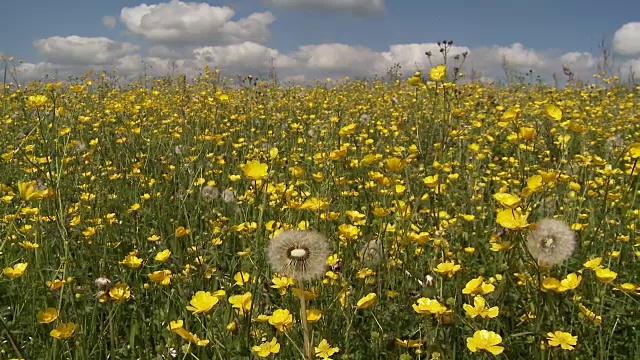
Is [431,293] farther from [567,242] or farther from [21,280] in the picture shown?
[21,280]

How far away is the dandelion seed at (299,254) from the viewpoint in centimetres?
146

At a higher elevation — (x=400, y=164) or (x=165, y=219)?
(x=400, y=164)

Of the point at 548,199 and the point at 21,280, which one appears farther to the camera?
the point at 548,199

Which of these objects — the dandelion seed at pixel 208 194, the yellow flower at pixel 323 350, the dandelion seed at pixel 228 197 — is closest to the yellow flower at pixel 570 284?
the yellow flower at pixel 323 350

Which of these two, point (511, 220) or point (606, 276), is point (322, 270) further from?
point (606, 276)

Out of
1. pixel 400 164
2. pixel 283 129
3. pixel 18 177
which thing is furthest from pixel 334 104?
pixel 400 164

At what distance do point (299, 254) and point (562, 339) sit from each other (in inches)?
29.4

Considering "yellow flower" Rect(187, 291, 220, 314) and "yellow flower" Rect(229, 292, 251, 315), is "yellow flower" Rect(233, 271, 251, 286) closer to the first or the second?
"yellow flower" Rect(229, 292, 251, 315)

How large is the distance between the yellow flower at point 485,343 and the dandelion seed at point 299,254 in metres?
0.42

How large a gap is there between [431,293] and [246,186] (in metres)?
2.06

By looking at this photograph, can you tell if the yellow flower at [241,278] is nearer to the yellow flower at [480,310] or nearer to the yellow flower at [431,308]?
the yellow flower at [431,308]

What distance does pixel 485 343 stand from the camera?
4.54ft

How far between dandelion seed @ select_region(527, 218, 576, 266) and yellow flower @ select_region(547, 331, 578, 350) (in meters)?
0.21

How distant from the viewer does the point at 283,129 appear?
5391mm
